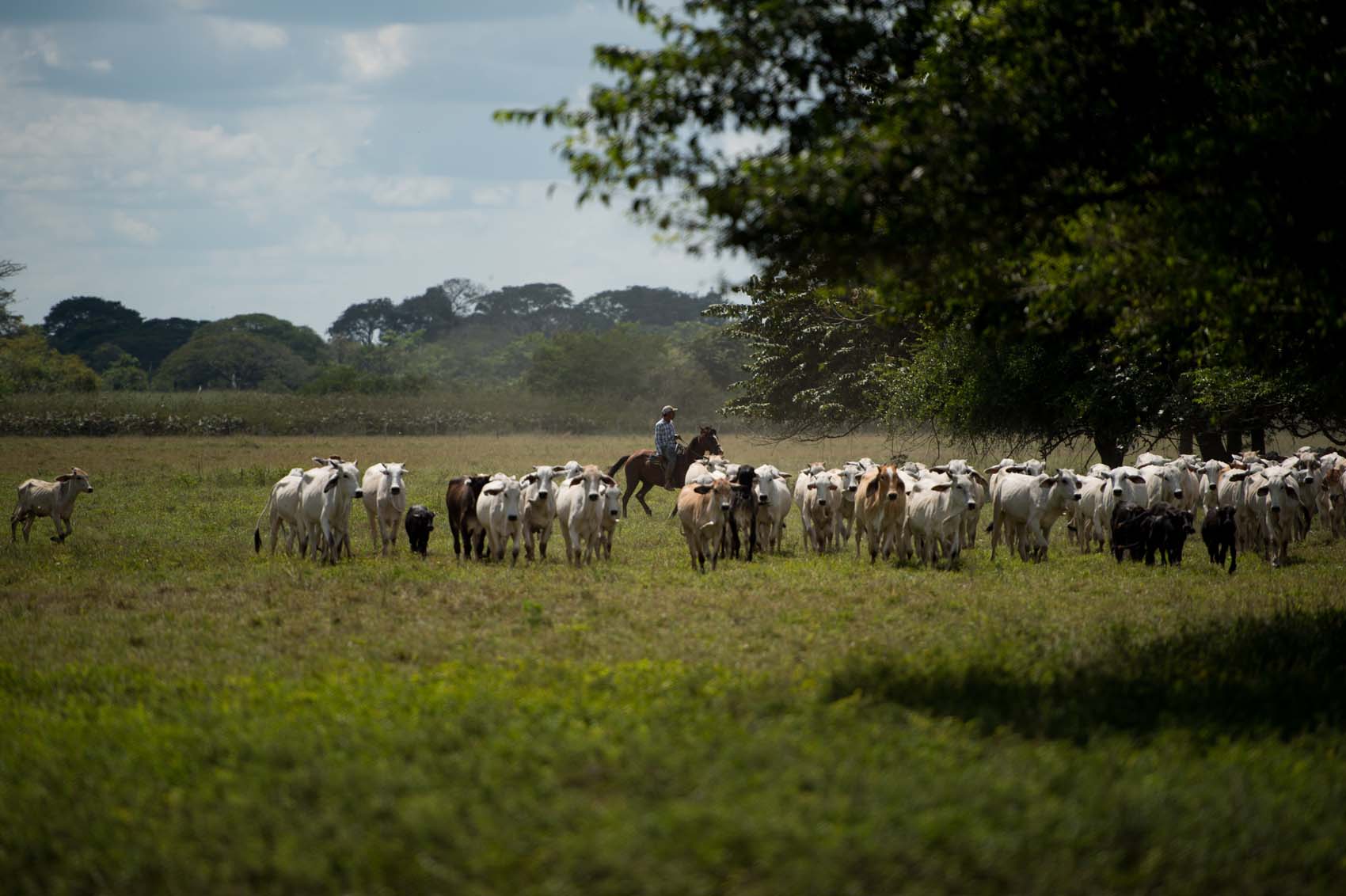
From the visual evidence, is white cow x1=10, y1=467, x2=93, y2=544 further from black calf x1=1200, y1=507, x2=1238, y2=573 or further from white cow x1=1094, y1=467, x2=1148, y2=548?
black calf x1=1200, y1=507, x2=1238, y2=573

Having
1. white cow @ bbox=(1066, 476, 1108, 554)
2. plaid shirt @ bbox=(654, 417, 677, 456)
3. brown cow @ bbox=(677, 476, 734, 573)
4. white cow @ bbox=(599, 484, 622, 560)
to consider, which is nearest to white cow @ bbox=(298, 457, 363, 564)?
white cow @ bbox=(599, 484, 622, 560)

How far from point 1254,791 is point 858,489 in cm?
1165

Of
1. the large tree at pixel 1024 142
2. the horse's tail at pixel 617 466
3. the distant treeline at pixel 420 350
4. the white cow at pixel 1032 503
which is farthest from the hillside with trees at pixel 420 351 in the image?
the large tree at pixel 1024 142

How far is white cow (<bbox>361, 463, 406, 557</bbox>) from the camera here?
18.1m

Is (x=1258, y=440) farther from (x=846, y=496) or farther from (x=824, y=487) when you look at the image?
(x=824, y=487)

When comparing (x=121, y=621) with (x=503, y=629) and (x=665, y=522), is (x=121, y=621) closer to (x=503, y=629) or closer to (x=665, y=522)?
(x=503, y=629)

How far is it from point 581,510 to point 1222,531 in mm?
8442

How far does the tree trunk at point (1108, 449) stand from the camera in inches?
1035

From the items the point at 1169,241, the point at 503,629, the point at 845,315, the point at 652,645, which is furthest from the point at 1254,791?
the point at 845,315

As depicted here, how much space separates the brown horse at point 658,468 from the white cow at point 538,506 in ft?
21.2

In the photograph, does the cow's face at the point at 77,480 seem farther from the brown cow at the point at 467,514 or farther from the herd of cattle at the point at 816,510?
the brown cow at the point at 467,514

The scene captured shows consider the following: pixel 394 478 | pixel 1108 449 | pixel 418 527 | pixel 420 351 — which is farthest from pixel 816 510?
pixel 420 351

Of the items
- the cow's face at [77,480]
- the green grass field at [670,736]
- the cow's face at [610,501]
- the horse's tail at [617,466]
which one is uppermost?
the horse's tail at [617,466]

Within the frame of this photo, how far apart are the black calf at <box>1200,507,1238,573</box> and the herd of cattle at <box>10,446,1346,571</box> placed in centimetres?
2
